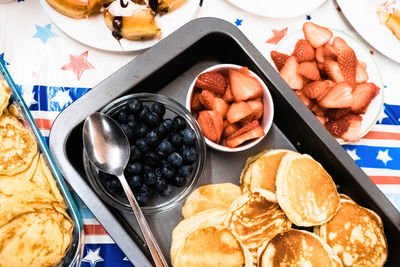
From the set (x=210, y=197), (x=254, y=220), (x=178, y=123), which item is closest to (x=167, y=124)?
(x=178, y=123)

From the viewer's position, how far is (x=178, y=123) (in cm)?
119

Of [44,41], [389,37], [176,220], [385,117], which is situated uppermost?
[389,37]

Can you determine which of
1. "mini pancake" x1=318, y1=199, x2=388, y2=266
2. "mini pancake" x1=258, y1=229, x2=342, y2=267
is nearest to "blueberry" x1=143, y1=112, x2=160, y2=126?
"mini pancake" x1=258, y1=229, x2=342, y2=267

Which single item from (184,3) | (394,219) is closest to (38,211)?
(184,3)

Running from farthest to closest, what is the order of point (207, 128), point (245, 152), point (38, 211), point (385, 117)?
1. point (385, 117)
2. point (245, 152)
3. point (207, 128)
4. point (38, 211)

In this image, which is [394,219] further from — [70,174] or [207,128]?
[70,174]

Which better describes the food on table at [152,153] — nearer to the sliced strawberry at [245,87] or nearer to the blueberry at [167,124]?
the blueberry at [167,124]

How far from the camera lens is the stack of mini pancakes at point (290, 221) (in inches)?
44.5

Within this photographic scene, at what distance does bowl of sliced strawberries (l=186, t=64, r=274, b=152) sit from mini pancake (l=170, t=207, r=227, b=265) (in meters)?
0.18

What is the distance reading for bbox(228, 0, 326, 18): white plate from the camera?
1.43 metres

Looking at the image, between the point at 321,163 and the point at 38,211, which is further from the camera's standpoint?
the point at 321,163

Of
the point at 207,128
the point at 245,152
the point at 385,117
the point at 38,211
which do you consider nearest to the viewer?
the point at 38,211

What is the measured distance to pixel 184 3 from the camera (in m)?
1.39

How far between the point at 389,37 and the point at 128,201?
3.38 feet
